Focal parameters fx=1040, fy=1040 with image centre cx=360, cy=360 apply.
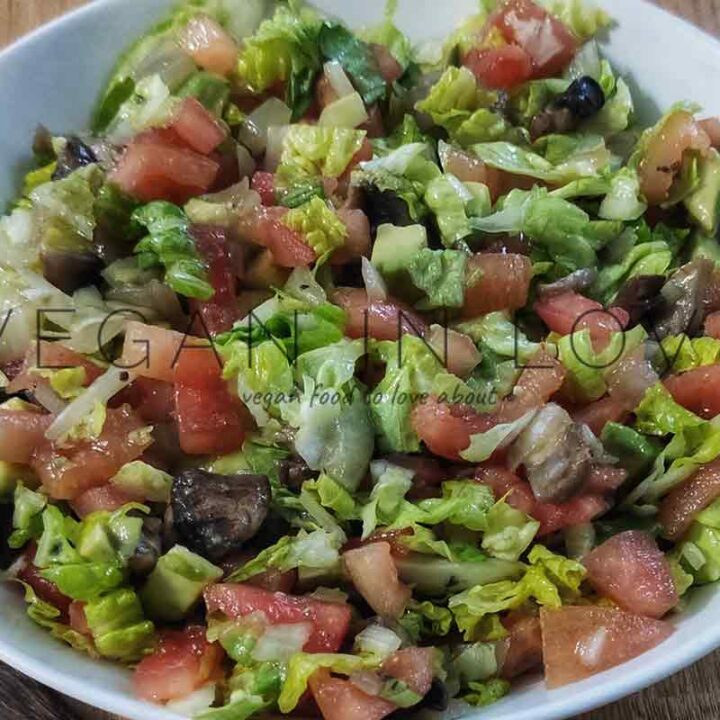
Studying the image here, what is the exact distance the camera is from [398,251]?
9.30ft

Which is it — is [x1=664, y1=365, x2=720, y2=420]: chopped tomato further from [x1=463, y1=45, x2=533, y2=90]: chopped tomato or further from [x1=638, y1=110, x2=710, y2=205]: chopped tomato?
[x1=463, y1=45, x2=533, y2=90]: chopped tomato

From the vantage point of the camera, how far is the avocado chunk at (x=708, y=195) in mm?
3021

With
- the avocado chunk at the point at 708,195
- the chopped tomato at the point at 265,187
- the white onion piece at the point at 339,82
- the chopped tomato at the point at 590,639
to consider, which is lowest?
the chopped tomato at the point at 590,639

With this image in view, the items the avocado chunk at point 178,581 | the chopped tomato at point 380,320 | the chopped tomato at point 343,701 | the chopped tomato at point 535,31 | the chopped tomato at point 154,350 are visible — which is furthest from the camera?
the chopped tomato at point 535,31

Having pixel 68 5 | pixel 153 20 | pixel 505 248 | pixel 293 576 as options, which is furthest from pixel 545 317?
pixel 68 5

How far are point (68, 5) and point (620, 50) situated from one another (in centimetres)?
208

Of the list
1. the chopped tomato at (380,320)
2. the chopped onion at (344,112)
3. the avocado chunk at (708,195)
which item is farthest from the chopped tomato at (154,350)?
the avocado chunk at (708,195)

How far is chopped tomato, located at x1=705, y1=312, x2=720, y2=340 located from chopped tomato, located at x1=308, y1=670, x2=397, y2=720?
52.9 inches

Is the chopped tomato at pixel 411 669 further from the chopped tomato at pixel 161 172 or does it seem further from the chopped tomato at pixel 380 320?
the chopped tomato at pixel 161 172

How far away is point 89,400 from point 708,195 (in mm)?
1838

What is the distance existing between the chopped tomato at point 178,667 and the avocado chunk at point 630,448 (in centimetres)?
107

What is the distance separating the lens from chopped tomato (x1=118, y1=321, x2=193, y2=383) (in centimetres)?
262

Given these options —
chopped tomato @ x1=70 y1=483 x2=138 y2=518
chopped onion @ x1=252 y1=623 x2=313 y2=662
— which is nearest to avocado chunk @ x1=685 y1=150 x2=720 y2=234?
chopped onion @ x1=252 y1=623 x2=313 y2=662

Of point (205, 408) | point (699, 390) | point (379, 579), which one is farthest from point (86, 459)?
point (699, 390)
